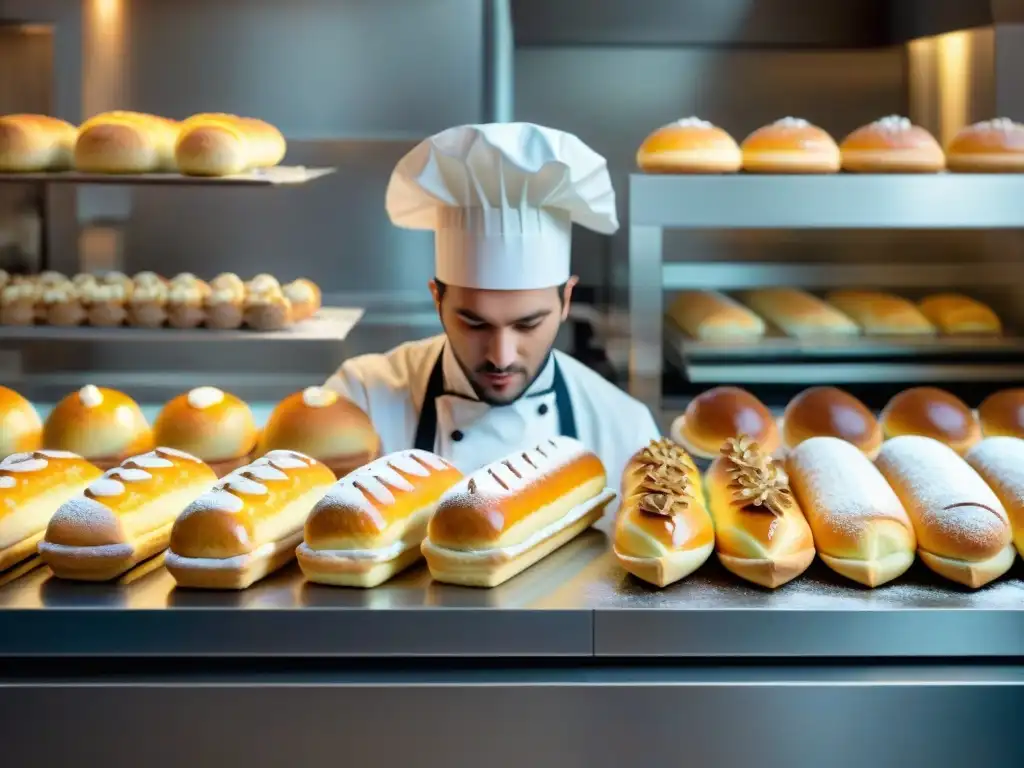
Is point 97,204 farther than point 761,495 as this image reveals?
Yes

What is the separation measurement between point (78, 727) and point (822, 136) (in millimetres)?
1831

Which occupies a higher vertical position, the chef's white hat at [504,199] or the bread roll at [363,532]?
the chef's white hat at [504,199]

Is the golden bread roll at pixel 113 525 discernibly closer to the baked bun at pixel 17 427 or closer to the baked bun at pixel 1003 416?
the baked bun at pixel 17 427

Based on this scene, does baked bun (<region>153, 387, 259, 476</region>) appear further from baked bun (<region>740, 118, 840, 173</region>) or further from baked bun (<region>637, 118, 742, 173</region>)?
baked bun (<region>740, 118, 840, 173</region>)

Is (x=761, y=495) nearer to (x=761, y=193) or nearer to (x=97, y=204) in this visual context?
(x=761, y=193)

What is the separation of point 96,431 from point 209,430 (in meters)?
0.14

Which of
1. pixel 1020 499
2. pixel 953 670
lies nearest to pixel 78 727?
pixel 953 670

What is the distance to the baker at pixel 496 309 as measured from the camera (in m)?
1.68

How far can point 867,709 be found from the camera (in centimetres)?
108

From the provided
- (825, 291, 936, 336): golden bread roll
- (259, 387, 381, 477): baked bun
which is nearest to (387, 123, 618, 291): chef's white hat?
(259, 387, 381, 477): baked bun

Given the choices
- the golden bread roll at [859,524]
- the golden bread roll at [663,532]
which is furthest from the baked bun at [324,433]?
the golden bread roll at [859,524]

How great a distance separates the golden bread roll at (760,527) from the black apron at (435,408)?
0.86 m

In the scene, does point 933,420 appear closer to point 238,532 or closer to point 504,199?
point 504,199

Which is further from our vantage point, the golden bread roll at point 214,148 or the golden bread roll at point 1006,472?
the golden bread roll at point 214,148
